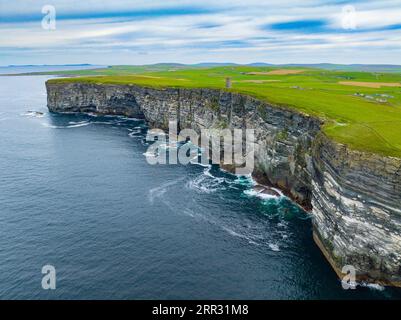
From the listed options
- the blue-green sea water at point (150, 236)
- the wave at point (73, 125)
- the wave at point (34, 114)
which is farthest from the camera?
the wave at point (34, 114)

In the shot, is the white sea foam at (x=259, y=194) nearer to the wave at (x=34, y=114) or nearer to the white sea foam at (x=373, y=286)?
the white sea foam at (x=373, y=286)

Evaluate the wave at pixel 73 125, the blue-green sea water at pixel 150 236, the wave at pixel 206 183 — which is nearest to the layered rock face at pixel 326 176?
the blue-green sea water at pixel 150 236

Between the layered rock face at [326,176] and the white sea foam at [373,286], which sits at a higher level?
the layered rock face at [326,176]

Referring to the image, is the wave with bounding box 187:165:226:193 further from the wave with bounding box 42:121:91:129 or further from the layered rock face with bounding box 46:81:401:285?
the wave with bounding box 42:121:91:129

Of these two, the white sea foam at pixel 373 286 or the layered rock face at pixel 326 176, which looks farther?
the white sea foam at pixel 373 286

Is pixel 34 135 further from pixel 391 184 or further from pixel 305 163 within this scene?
pixel 391 184

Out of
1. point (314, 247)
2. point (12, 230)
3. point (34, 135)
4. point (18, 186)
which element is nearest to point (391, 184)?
point (314, 247)

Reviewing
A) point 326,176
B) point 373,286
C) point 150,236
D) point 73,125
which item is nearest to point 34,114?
point 73,125
